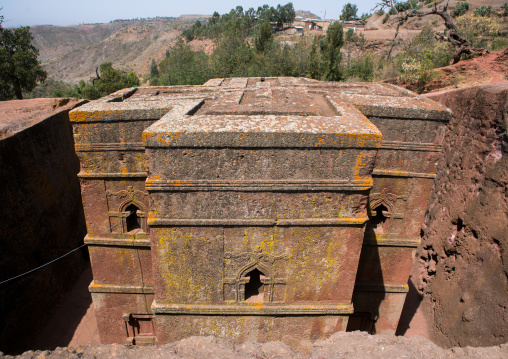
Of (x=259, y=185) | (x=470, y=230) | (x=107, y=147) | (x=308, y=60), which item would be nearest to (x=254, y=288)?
(x=259, y=185)

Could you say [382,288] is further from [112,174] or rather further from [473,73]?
[473,73]

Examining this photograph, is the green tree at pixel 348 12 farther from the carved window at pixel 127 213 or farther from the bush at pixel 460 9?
the carved window at pixel 127 213

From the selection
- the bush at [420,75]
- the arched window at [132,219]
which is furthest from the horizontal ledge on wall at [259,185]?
the bush at [420,75]

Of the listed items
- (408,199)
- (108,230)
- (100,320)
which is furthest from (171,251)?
(408,199)

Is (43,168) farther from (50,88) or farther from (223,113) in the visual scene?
(50,88)

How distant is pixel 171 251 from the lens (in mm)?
4207

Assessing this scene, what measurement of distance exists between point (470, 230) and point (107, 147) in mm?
7832

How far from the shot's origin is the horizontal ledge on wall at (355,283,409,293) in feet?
21.6

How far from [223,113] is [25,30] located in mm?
23556

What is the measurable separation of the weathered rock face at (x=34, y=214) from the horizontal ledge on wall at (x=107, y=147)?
386 centimetres

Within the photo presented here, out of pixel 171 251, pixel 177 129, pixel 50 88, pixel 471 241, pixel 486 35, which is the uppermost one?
pixel 486 35

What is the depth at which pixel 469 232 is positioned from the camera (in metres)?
7.05

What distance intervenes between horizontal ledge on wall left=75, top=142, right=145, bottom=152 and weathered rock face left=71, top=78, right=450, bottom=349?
2 cm

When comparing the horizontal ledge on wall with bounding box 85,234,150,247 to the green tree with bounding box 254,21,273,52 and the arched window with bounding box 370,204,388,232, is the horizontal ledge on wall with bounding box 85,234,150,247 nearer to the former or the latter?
the arched window with bounding box 370,204,388,232
